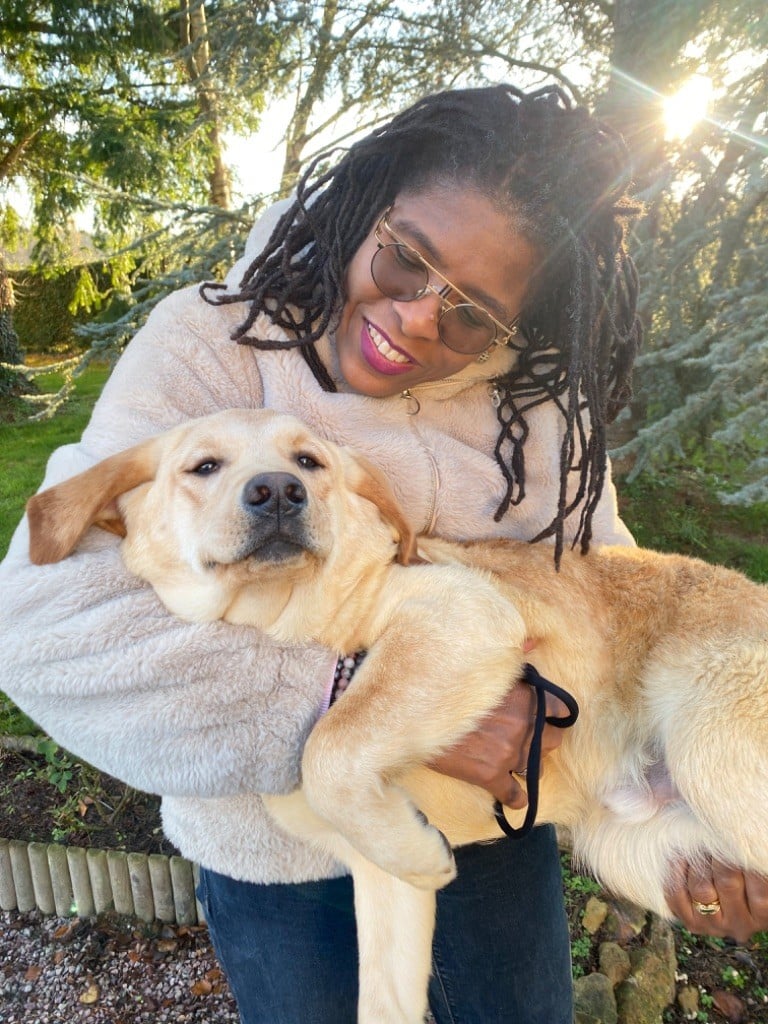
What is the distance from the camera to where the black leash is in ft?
5.55

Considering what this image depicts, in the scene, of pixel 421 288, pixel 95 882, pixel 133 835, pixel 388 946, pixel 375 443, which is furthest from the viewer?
pixel 133 835

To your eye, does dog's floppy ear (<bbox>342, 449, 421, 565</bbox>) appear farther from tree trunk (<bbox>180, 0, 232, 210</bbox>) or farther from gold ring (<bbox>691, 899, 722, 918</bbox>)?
tree trunk (<bbox>180, 0, 232, 210</bbox>)

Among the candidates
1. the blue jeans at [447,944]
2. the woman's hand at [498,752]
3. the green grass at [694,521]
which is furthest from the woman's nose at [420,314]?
the green grass at [694,521]

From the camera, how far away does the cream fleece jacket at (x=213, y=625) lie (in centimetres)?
156

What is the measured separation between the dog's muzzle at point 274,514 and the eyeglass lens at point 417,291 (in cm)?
65

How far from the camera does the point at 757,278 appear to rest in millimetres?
3303

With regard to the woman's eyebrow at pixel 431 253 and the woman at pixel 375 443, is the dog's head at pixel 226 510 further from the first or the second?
the woman's eyebrow at pixel 431 253

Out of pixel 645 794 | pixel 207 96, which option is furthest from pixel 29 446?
pixel 645 794

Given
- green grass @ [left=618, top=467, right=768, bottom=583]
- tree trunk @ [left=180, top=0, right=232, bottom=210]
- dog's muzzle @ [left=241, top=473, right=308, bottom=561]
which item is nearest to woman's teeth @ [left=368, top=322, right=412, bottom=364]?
dog's muzzle @ [left=241, top=473, right=308, bottom=561]

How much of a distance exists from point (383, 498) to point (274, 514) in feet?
1.34

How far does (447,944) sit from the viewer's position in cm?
200

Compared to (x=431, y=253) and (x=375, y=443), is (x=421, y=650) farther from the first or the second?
(x=431, y=253)

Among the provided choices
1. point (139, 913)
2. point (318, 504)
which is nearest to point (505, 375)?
point (318, 504)

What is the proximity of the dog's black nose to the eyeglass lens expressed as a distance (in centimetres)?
66
